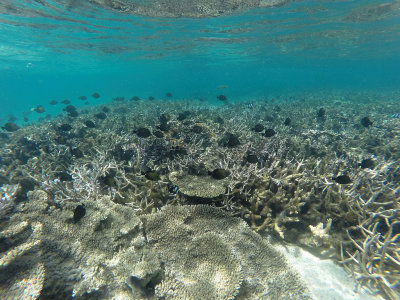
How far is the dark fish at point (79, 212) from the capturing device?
11.4ft

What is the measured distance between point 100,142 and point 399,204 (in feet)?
32.3

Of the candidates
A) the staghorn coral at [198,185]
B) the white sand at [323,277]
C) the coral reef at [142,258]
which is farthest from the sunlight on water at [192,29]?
the white sand at [323,277]

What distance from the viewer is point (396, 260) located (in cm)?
346

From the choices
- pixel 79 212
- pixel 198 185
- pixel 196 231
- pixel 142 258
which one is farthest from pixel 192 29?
pixel 142 258

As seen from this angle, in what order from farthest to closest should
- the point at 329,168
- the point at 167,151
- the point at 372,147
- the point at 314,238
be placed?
the point at 372,147 < the point at 167,151 < the point at 329,168 < the point at 314,238

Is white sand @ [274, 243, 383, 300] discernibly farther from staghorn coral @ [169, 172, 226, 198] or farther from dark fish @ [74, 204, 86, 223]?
dark fish @ [74, 204, 86, 223]

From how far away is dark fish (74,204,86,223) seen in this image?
137 inches

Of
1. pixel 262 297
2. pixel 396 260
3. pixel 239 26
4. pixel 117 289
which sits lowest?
pixel 117 289

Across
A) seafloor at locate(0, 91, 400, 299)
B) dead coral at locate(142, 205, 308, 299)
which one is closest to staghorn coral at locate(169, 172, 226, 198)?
seafloor at locate(0, 91, 400, 299)

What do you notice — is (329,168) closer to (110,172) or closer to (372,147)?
(372,147)

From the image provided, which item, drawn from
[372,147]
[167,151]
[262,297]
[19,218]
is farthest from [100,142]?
[372,147]

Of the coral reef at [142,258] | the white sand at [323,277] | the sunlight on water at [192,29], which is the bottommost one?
the white sand at [323,277]

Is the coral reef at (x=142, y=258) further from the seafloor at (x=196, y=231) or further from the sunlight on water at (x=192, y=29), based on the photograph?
the sunlight on water at (x=192, y=29)

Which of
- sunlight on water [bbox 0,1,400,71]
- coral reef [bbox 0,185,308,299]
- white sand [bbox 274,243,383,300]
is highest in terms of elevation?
sunlight on water [bbox 0,1,400,71]
